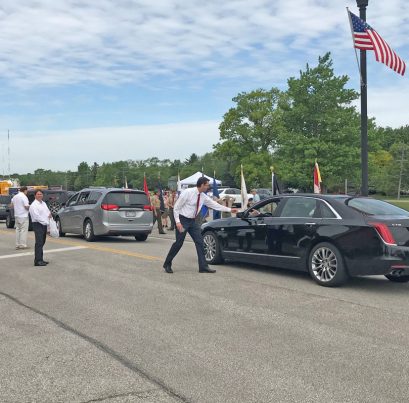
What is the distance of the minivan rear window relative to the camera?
53.8 ft

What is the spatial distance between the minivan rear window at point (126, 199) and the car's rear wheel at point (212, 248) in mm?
5995

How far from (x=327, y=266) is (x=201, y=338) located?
3.47 m

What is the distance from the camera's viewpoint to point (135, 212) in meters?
16.6

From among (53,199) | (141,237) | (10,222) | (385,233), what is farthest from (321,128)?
(385,233)

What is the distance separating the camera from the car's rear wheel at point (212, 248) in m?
10.7

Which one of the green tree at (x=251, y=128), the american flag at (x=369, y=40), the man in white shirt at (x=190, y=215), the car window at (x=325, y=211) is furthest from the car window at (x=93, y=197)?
the green tree at (x=251, y=128)

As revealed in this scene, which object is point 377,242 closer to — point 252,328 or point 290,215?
point 290,215

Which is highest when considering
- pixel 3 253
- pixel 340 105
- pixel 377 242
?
pixel 340 105

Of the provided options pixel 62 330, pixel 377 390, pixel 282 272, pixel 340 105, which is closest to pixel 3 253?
pixel 282 272

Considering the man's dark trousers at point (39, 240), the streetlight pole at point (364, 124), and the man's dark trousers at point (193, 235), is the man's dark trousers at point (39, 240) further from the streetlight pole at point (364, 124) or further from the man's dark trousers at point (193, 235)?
the streetlight pole at point (364, 124)

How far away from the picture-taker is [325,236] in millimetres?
8344

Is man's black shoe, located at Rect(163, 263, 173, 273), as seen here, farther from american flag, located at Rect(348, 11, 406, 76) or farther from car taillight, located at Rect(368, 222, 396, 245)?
american flag, located at Rect(348, 11, 406, 76)

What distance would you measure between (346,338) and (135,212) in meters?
11.7

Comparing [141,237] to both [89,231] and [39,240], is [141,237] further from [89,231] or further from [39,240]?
[39,240]
